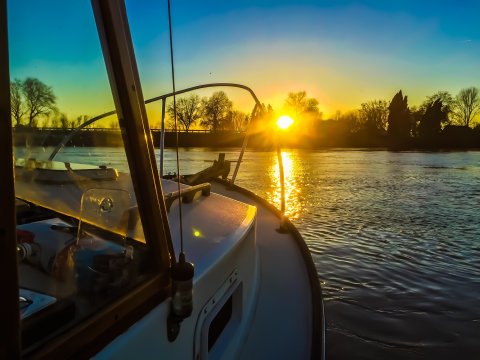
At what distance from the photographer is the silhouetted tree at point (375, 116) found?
325ft

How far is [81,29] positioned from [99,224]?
0.69 m

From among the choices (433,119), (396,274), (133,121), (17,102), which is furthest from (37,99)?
(433,119)

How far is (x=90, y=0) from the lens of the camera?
1224 mm

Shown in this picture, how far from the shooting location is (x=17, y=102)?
1.11 metres

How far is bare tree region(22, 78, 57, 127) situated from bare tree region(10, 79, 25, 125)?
0.10 ft

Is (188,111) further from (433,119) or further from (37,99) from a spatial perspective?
(433,119)

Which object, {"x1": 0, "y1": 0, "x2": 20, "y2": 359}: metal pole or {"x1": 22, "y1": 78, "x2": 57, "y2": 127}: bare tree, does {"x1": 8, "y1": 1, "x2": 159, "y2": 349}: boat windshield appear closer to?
{"x1": 22, "y1": 78, "x2": 57, "y2": 127}: bare tree

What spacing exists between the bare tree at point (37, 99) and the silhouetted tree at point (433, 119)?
98.6 m

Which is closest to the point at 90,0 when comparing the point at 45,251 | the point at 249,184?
the point at 45,251

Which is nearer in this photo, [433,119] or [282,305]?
[282,305]

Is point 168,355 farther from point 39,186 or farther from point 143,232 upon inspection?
point 39,186

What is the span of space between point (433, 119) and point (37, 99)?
102 meters

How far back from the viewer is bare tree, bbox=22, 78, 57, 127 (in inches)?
46.4

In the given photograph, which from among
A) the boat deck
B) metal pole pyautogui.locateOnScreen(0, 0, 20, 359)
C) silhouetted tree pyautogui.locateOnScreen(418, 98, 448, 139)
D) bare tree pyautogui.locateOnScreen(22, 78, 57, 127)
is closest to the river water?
bare tree pyautogui.locateOnScreen(22, 78, 57, 127)
